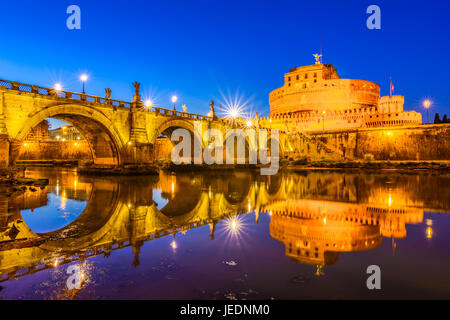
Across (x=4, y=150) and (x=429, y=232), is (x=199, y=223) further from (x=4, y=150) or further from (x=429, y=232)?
(x=4, y=150)

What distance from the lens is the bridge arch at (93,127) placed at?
1995cm

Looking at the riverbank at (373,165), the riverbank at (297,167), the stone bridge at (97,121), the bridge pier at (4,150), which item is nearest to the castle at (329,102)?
the riverbank at (297,167)

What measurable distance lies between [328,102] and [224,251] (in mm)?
66184

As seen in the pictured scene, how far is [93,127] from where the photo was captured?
26.0 meters

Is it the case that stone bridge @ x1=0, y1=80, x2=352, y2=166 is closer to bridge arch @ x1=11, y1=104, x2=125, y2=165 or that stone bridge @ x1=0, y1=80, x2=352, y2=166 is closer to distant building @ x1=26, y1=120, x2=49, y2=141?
bridge arch @ x1=11, y1=104, x2=125, y2=165

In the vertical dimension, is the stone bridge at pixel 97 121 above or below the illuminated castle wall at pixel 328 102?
below

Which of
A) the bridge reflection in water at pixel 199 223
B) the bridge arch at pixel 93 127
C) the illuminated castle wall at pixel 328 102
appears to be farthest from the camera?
the illuminated castle wall at pixel 328 102

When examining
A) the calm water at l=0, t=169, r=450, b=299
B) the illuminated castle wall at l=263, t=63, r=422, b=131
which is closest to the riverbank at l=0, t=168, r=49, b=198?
the calm water at l=0, t=169, r=450, b=299

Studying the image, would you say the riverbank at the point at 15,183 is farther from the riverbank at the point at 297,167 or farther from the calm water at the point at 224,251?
the riverbank at the point at 297,167

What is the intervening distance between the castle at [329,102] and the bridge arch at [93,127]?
41.9 m

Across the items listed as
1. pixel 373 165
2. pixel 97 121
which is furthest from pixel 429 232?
pixel 373 165

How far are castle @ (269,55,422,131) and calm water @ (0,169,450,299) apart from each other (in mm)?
47330

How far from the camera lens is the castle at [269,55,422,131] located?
51.7 metres
